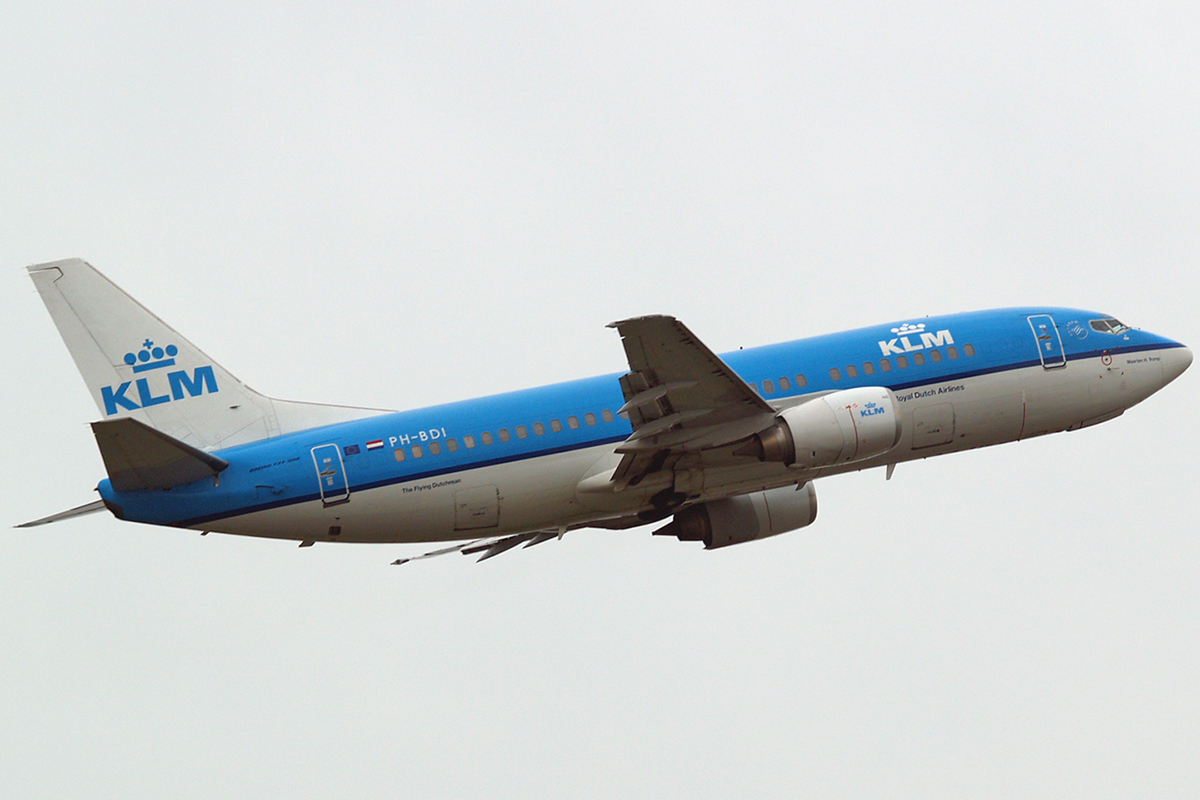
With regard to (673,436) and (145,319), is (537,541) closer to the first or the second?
(673,436)

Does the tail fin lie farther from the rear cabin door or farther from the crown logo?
the rear cabin door

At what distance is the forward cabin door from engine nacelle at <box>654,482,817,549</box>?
750 centimetres

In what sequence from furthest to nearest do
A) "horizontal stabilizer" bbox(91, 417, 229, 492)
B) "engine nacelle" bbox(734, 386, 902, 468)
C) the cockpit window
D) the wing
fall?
the cockpit window, "engine nacelle" bbox(734, 386, 902, 468), the wing, "horizontal stabilizer" bbox(91, 417, 229, 492)

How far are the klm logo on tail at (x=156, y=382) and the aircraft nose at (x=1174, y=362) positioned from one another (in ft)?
87.3

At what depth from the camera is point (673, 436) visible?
3769 centimetres

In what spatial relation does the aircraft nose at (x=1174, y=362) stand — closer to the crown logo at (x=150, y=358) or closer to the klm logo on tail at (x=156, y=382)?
the klm logo on tail at (x=156, y=382)

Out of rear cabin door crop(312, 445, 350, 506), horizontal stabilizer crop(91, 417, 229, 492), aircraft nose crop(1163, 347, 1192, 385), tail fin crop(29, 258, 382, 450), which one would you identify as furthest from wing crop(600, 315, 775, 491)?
aircraft nose crop(1163, 347, 1192, 385)

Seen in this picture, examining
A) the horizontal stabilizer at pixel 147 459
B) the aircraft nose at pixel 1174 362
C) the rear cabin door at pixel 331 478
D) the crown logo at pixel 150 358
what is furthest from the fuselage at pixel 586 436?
the crown logo at pixel 150 358

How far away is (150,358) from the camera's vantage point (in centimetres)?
3891

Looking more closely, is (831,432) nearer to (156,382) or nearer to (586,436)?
(586,436)

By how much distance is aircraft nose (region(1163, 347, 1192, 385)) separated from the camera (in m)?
44.3

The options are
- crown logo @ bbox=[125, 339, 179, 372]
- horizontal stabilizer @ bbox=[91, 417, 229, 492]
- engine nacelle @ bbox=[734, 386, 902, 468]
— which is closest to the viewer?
horizontal stabilizer @ bbox=[91, 417, 229, 492]

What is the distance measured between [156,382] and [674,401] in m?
13.1

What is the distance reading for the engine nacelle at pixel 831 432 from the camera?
3753 centimetres
